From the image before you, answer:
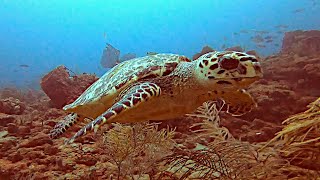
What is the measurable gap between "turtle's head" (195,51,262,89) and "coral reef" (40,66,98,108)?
559cm

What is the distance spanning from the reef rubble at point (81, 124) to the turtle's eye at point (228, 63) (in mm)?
1278

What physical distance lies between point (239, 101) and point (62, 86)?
18.4 ft

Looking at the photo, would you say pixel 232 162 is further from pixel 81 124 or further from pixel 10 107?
pixel 10 107

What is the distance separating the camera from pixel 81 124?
17.7 ft

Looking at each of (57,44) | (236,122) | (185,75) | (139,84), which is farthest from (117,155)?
(57,44)

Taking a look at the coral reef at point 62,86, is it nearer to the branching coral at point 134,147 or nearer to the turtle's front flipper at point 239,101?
the branching coral at point 134,147

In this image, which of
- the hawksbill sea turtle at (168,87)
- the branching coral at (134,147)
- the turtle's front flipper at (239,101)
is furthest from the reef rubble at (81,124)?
the hawksbill sea turtle at (168,87)

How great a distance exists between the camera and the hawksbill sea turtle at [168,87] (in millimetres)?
3283

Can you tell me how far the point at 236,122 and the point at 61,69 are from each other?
526 cm

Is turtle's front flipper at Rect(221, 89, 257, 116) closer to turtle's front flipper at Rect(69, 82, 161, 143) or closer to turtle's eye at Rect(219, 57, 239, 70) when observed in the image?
turtle's eye at Rect(219, 57, 239, 70)

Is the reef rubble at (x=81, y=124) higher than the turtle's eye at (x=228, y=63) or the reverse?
the reverse

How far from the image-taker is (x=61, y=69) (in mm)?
8844

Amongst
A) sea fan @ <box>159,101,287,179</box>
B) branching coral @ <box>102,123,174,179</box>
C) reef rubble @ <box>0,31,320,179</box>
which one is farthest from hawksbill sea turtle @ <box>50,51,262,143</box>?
sea fan @ <box>159,101,287,179</box>

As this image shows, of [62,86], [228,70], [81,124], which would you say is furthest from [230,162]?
[62,86]
